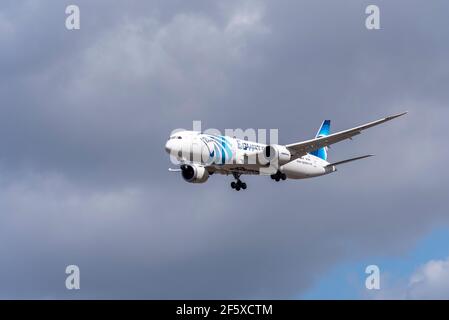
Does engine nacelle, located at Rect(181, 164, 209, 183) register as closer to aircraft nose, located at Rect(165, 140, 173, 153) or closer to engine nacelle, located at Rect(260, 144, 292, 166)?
aircraft nose, located at Rect(165, 140, 173, 153)

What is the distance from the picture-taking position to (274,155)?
338ft

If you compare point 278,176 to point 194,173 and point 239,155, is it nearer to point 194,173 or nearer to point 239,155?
point 239,155

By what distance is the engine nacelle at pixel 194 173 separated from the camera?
102312mm

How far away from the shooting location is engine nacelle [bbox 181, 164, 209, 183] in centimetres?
10231

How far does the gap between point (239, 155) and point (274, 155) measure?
3.98 m

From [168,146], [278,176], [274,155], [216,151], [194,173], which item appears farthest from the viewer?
[278,176]

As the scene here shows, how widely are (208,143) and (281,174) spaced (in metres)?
10.4

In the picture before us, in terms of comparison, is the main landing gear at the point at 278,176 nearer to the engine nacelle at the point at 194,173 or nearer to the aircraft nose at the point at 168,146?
the engine nacelle at the point at 194,173

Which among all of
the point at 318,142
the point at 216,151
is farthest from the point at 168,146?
the point at 318,142

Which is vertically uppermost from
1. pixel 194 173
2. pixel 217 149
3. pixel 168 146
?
pixel 168 146

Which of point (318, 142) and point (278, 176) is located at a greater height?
point (318, 142)
